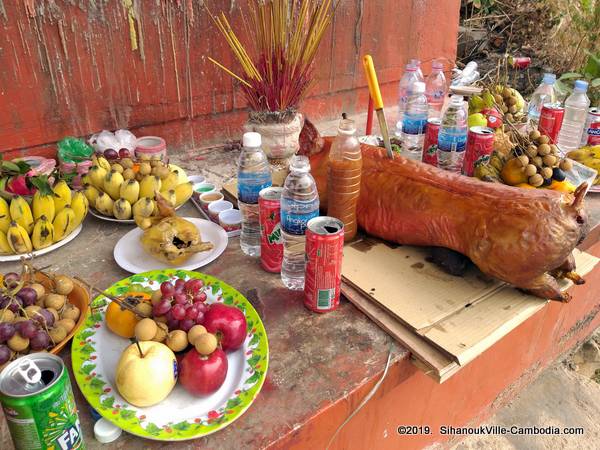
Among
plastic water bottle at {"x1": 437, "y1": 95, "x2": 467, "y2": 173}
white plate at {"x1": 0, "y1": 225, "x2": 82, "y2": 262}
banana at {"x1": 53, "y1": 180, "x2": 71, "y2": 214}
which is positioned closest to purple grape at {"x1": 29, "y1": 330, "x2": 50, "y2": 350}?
white plate at {"x1": 0, "y1": 225, "x2": 82, "y2": 262}

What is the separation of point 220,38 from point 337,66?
919 millimetres

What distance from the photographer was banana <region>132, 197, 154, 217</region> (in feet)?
5.68

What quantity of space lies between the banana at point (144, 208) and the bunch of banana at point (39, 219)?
212mm

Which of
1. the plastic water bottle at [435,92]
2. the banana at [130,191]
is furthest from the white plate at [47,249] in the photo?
the plastic water bottle at [435,92]

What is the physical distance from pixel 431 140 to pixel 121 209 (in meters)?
1.33

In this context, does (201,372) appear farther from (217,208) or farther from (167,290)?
(217,208)

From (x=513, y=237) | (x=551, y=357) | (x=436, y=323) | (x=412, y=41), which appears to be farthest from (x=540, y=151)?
(x=412, y=41)

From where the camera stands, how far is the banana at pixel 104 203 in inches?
71.5

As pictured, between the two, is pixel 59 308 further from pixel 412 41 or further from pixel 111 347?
pixel 412 41

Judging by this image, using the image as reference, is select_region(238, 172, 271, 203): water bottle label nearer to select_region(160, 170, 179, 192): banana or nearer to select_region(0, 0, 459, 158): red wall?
select_region(160, 170, 179, 192): banana

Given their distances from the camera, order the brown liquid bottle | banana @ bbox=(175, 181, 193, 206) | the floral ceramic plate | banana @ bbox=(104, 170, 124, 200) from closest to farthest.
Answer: the floral ceramic plate → the brown liquid bottle → banana @ bbox=(104, 170, 124, 200) → banana @ bbox=(175, 181, 193, 206)

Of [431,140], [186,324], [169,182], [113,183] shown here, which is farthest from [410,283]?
[113,183]

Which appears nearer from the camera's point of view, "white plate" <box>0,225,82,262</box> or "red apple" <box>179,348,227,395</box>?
"red apple" <box>179,348,227,395</box>

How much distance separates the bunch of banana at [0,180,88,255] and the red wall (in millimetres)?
697
